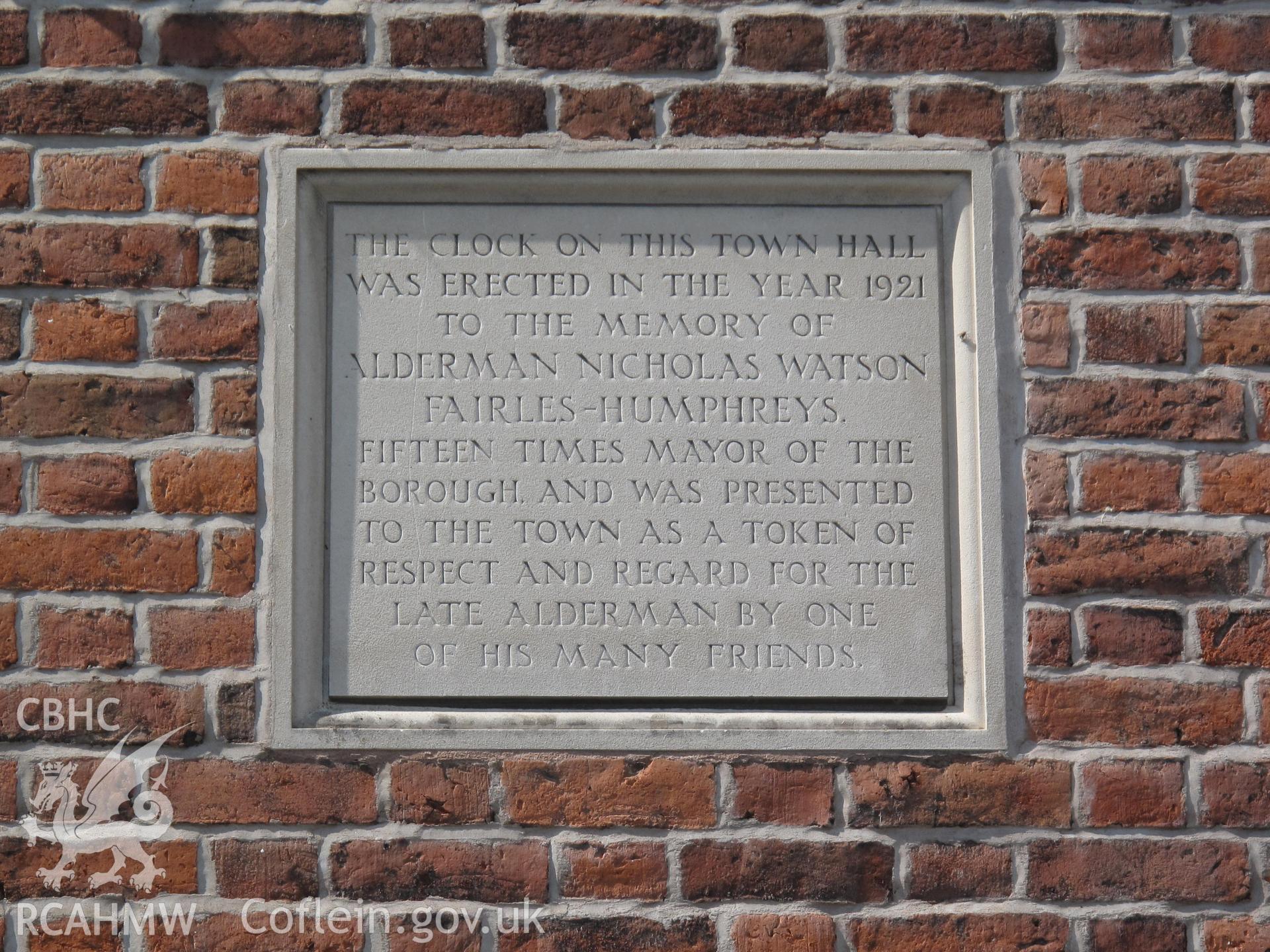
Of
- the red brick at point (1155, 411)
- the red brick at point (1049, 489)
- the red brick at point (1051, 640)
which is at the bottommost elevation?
the red brick at point (1051, 640)

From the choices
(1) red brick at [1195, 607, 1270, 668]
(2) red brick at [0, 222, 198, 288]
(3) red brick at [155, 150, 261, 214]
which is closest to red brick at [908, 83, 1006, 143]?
(1) red brick at [1195, 607, 1270, 668]

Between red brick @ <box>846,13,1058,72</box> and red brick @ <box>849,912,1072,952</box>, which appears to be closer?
red brick @ <box>849,912,1072,952</box>

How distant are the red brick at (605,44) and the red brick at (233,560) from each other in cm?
84

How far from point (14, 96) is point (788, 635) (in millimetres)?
1447

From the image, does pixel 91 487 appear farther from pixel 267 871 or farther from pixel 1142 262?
pixel 1142 262

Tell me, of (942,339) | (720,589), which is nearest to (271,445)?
(720,589)

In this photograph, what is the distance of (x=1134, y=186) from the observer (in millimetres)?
1631

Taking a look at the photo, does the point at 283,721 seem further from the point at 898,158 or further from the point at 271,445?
the point at 898,158

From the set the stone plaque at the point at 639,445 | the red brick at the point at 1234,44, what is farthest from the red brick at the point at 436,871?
the red brick at the point at 1234,44

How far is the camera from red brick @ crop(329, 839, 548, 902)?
1.55 meters

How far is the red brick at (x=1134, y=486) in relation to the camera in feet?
5.22

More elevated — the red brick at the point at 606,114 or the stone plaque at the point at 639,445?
the red brick at the point at 606,114

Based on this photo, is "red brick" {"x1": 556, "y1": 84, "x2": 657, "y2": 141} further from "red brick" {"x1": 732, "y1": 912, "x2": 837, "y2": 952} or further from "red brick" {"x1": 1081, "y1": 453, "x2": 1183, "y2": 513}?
"red brick" {"x1": 732, "y1": 912, "x2": 837, "y2": 952}

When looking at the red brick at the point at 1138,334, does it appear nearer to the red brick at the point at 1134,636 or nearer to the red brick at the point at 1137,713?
the red brick at the point at 1134,636
